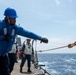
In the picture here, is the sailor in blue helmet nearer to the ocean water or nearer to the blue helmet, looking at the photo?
the blue helmet

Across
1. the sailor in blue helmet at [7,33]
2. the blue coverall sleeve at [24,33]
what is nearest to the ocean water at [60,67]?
the blue coverall sleeve at [24,33]

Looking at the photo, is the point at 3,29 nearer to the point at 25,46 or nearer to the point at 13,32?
the point at 13,32

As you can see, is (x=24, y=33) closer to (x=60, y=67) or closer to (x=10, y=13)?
(x=10, y=13)

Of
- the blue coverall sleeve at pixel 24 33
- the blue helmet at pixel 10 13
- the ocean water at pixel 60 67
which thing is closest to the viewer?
the blue helmet at pixel 10 13

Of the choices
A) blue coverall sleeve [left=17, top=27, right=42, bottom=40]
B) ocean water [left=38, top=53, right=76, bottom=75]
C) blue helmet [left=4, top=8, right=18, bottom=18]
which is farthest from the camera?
ocean water [left=38, top=53, right=76, bottom=75]

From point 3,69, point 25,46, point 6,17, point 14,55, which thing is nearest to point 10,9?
point 6,17

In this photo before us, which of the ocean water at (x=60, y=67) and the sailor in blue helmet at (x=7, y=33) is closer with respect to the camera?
the sailor in blue helmet at (x=7, y=33)

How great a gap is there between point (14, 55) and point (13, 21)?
13.8 feet

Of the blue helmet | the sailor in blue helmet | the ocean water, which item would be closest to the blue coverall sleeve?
the sailor in blue helmet

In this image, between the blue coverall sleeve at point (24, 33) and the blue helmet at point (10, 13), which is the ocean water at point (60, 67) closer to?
the blue coverall sleeve at point (24, 33)

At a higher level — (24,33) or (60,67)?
(24,33)

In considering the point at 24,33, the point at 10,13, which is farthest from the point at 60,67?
the point at 10,13

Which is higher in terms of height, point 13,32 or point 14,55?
point 13,32

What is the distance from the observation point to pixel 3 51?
23.9 feet
